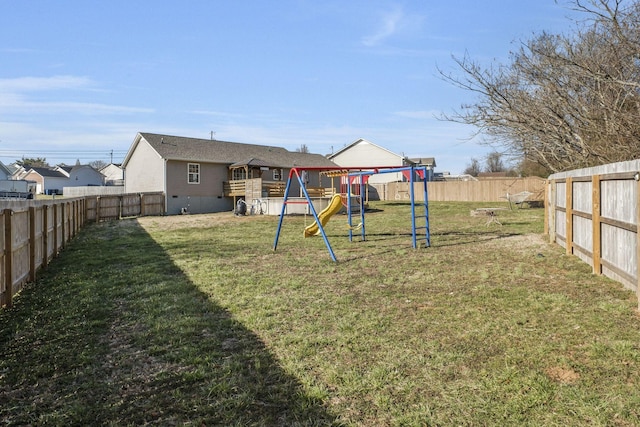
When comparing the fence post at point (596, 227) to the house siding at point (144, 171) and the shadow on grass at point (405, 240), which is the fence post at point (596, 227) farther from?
the house siding at point (144, 171)

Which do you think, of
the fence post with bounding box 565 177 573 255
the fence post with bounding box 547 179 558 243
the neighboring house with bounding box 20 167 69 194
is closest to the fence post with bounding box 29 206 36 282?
the fence post with bounding box 565 177 573 255

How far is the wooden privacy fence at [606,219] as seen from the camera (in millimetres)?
5453

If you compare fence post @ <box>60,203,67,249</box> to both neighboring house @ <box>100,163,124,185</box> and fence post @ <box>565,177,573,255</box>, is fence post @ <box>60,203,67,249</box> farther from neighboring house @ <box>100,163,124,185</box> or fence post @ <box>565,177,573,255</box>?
neighboring house @ <box>100,163,124,185</box>

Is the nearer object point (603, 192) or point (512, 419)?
point (512, 419)

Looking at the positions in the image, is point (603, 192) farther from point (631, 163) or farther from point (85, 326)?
point (85, 326)

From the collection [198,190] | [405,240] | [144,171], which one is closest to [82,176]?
[144,171]

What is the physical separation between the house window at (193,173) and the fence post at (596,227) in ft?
79.4

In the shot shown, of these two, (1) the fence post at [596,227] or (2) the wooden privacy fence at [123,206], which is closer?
(1) the fence post at [596,227]

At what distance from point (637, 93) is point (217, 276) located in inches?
427

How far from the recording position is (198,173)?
28.0 m

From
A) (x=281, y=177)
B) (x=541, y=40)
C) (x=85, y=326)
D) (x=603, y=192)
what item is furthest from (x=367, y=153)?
(x=85, y=326)

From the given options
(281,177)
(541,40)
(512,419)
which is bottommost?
(512,419)

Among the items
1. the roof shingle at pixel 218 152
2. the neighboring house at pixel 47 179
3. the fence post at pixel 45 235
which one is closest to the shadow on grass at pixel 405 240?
the fence post at pixel 45 235

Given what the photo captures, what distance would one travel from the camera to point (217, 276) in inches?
289
